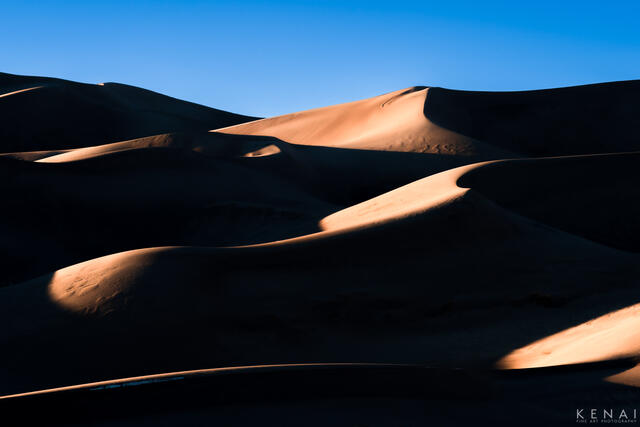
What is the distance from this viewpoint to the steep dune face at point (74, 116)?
926 inches

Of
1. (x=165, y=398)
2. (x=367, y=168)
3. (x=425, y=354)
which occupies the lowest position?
(x=425, y=354)

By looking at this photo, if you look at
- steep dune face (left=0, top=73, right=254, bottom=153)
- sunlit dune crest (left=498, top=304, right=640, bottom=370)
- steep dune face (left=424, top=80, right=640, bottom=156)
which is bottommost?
sunlit dune crest (left=498, top=304, right=640, bottom=370)

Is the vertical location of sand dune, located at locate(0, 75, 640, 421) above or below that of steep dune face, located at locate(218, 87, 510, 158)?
below

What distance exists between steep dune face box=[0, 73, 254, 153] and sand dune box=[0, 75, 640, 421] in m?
12.3

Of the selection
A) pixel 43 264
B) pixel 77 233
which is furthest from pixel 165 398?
pixel 77 233

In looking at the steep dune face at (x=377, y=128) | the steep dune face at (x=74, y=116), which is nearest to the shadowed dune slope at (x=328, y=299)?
the steep dune face at (x=377, y=128)

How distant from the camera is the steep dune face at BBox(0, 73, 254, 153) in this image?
23.5 m

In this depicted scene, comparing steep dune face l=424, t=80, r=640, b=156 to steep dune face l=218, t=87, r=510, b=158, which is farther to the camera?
steep dune face l=424, t=80, r=640, b=156

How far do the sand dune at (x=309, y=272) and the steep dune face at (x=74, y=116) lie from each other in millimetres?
12272

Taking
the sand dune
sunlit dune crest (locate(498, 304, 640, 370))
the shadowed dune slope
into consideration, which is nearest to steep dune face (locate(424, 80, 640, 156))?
the sand dune

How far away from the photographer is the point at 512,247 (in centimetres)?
682

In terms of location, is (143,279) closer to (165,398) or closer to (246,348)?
Result: (246,348)

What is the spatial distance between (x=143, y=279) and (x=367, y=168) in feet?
36.5

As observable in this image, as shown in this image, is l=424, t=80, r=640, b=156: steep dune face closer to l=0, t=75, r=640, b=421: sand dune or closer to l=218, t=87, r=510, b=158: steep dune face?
l=218, t=87, r=510, b=158: steep dune face
